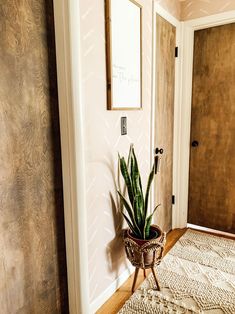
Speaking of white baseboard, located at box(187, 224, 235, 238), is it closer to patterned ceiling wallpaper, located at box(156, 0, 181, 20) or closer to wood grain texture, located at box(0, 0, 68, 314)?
wood grain texture, located at box(0, 0, 68, 314)

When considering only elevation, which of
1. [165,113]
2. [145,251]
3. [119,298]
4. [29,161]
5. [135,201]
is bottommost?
[119,298]

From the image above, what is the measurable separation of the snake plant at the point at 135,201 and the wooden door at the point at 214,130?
1.20 m

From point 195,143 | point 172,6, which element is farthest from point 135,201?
point 172,6

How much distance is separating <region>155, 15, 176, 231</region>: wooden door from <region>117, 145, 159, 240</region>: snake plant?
2.16ft

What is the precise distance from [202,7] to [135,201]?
198cm

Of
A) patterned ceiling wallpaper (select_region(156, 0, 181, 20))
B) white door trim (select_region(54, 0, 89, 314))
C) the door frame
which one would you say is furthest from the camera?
patterned ceiling wallpaper (select_region(156, 0, 181, 20))

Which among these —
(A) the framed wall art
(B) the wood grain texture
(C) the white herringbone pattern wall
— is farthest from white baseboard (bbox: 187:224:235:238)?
(B) the wood grain texture

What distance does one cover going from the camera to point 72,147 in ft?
4.31

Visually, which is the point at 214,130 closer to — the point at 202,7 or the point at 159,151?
the point at 159,151

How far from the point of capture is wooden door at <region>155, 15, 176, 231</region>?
2.23m

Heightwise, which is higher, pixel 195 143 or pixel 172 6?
pixel 172 6

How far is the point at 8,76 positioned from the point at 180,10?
82.0 inches

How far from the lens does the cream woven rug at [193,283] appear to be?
165 cm

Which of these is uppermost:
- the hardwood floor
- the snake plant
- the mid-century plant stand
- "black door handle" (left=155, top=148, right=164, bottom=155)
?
"black door handle" (left=155, top=148, right=164, bottom=155)
